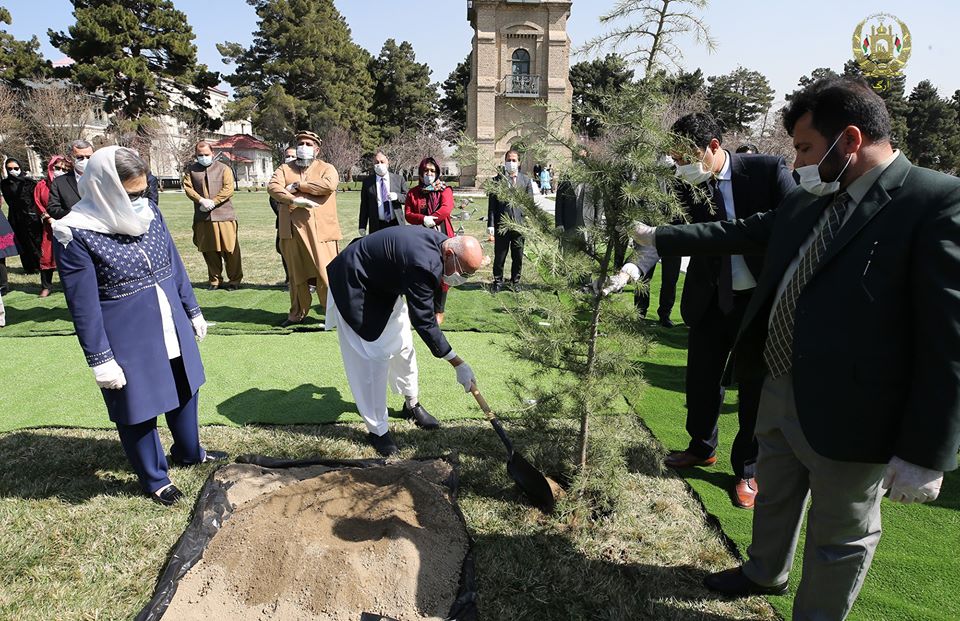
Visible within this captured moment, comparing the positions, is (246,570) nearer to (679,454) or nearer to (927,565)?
(679,454)

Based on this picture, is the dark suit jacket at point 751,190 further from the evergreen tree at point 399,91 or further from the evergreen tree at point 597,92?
the evergreen tree at point 399,91

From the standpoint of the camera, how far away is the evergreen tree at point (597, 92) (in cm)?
238

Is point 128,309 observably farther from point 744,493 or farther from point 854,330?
point 744,493

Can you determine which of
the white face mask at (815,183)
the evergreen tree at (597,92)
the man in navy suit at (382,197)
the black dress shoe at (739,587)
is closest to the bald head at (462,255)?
the evergreen tree at (597,92)

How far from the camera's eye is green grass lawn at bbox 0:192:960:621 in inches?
100

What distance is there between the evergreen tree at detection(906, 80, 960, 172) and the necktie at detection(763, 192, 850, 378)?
132ft

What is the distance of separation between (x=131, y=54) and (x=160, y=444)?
1548 inches

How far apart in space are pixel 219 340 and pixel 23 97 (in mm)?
36194

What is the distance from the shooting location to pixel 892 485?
1.72 m

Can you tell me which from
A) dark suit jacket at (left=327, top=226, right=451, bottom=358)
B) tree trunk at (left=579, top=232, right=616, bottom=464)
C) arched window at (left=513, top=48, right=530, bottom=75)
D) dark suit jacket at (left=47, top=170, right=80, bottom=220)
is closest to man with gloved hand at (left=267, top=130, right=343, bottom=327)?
dark suit jacket at (left=327, top=226, right=451, bottom=358)

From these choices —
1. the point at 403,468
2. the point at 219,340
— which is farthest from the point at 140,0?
the point at 403,468

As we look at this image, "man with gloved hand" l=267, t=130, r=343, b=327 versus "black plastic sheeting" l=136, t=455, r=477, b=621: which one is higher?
"man with gloved hand" l=267, t=130, r=343, b=327

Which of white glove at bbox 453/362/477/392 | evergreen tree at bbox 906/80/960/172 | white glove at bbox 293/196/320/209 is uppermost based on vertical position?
evergreen tree at bbox 906/80/960/172

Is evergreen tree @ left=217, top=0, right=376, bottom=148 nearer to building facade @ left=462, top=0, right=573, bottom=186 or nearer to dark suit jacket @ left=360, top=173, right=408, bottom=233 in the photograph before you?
building facade @ left=462, top=0, right=573, bottom=186
